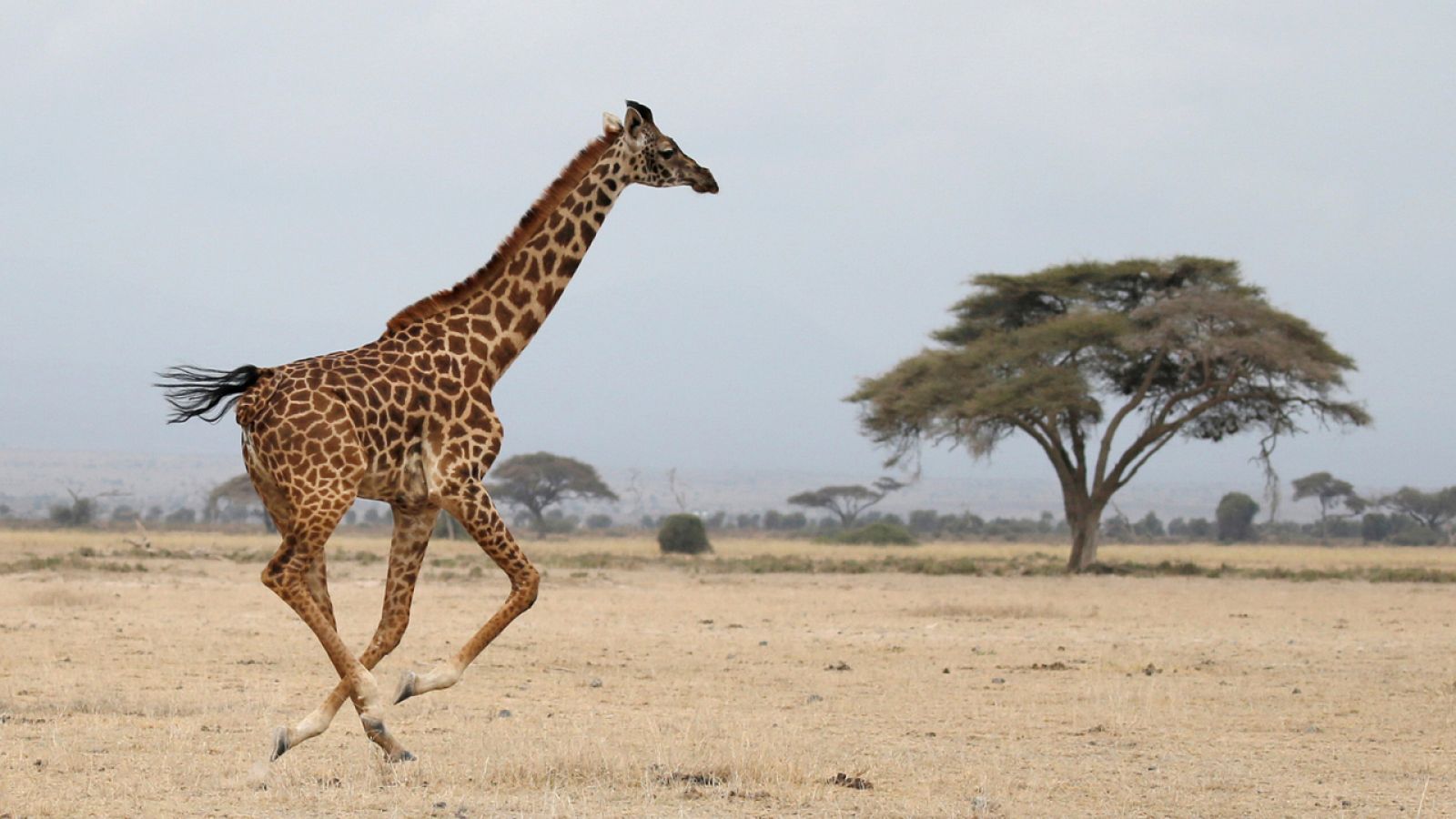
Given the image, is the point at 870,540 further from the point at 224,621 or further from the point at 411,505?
the point at 411,505

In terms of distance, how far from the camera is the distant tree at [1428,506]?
80.7 m

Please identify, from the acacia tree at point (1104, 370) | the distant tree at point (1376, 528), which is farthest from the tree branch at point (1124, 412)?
the distant tree at point (1376, 528)

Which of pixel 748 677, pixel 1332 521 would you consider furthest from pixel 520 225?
pixel 1332 521

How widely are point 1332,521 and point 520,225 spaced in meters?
89.8

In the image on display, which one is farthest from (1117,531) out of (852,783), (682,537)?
(852,783)

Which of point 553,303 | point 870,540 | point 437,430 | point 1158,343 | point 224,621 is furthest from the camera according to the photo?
point 870,540

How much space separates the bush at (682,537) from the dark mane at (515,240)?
37.9m

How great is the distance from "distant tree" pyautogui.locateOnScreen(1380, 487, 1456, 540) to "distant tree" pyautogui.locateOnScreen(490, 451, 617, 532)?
38.2 metres

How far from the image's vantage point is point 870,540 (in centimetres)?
6141

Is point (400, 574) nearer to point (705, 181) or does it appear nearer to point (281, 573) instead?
point (281, 573)

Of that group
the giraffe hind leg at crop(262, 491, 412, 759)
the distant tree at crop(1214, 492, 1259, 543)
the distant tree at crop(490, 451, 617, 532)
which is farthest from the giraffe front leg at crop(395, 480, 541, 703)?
the distant tree at crop(1214, 492, 1259, 543)

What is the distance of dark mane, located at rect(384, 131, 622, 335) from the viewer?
7824mm

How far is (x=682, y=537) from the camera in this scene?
46062 millimetres

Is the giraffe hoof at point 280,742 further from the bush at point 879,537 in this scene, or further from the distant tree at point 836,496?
the distant tree at point 836,496
